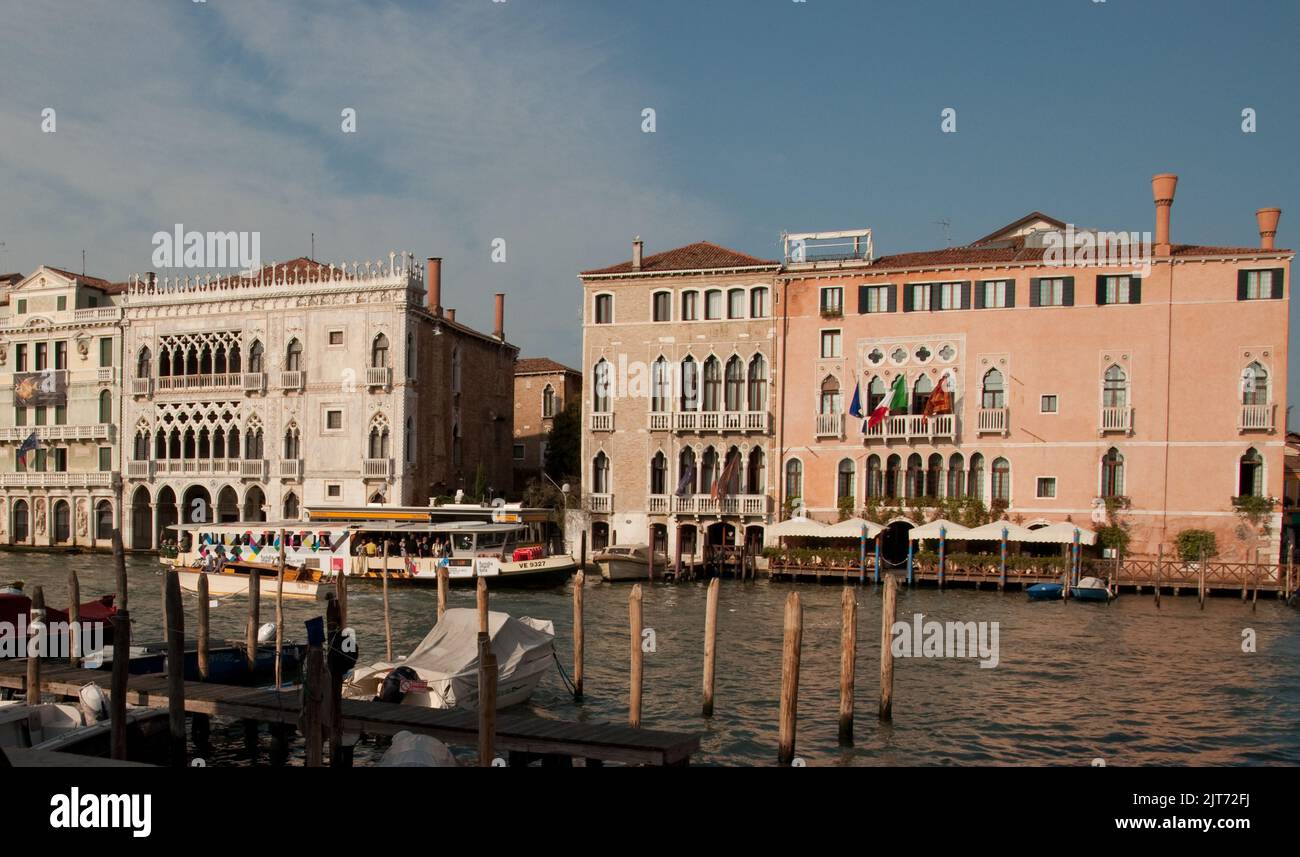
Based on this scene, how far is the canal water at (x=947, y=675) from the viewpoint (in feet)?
44.4

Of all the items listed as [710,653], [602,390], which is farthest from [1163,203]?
[710,653]

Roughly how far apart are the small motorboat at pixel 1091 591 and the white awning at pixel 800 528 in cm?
718

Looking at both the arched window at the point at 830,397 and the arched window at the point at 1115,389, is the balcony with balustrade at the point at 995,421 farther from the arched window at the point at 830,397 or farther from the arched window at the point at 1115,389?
the arched window at the point at 830,397

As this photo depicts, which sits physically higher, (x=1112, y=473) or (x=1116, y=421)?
(x=1116, y=421)

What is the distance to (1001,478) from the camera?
3244 cm

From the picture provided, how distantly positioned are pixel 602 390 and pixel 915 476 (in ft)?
34.9

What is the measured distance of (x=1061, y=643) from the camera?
21469 millimetres

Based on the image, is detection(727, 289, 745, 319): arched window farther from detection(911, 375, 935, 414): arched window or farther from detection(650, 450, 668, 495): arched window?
detection(911, 375, 935, 414): arched window

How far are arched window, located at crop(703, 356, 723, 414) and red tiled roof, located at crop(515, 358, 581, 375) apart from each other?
15031 mm

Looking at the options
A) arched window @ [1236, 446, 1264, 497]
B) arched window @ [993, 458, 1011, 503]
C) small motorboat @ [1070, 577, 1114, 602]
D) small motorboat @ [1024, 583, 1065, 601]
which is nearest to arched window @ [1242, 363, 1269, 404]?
arched window @ [1236, 446, 1264, 497]

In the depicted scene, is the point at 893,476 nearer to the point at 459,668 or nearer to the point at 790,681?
the point at 459,668

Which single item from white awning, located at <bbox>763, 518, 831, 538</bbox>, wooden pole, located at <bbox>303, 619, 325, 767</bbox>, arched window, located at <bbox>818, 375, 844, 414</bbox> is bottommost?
white awning, located at <bbox>763, 518, 831, 538</bbox>

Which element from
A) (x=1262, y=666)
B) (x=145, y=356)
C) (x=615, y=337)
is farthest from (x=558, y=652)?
(x=145, y=356)

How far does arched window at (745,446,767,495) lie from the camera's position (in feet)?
114
